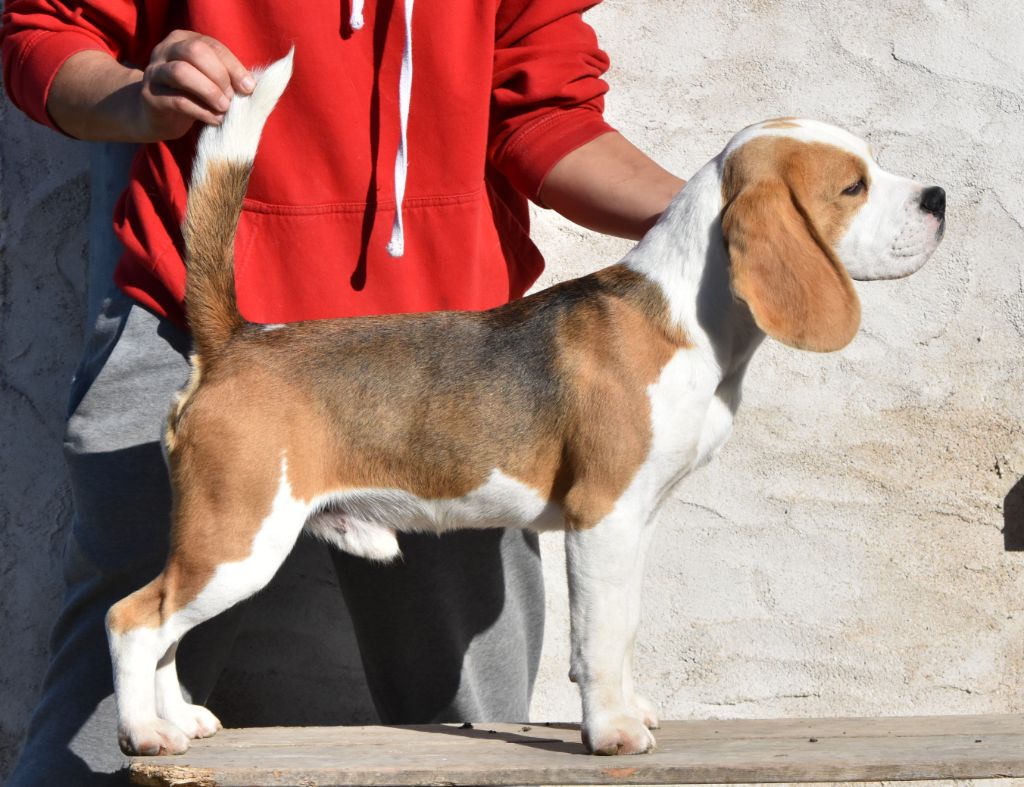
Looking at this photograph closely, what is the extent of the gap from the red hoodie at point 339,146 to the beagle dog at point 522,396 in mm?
203

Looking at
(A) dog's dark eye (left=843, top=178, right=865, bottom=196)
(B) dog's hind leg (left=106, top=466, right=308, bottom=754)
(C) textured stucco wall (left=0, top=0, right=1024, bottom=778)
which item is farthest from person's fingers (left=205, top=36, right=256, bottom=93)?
(C) textured stucco wall (left=0, top=0, right=1024, bottom=778)

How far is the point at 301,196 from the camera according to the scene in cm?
227

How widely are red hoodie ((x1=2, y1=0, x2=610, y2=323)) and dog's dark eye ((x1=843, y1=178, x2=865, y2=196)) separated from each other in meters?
0.59

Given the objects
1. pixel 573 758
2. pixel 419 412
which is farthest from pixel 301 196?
pixel 573 758

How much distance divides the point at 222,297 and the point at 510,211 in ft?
2.51

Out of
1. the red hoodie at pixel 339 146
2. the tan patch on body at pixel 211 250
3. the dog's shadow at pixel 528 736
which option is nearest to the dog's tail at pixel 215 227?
the tan patch on body at pixel 211 250

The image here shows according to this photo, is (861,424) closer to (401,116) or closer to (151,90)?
(401,116)

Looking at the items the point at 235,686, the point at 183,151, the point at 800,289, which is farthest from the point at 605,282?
the point at 235,686

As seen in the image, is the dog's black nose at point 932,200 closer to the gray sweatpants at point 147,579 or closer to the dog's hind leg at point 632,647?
the dog's hind leg at point 632,647

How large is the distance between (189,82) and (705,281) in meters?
0.91

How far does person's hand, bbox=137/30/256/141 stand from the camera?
1.89 meters

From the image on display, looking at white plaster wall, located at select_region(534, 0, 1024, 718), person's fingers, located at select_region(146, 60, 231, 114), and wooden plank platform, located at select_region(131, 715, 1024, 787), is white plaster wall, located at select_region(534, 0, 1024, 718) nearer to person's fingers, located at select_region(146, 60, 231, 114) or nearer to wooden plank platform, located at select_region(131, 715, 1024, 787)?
wooden plank platform, located at select_region(131, 715, 1024, 787)

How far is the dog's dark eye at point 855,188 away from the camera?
2.04 metres

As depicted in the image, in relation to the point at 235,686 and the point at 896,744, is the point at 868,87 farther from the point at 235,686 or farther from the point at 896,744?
the point at 235,686
